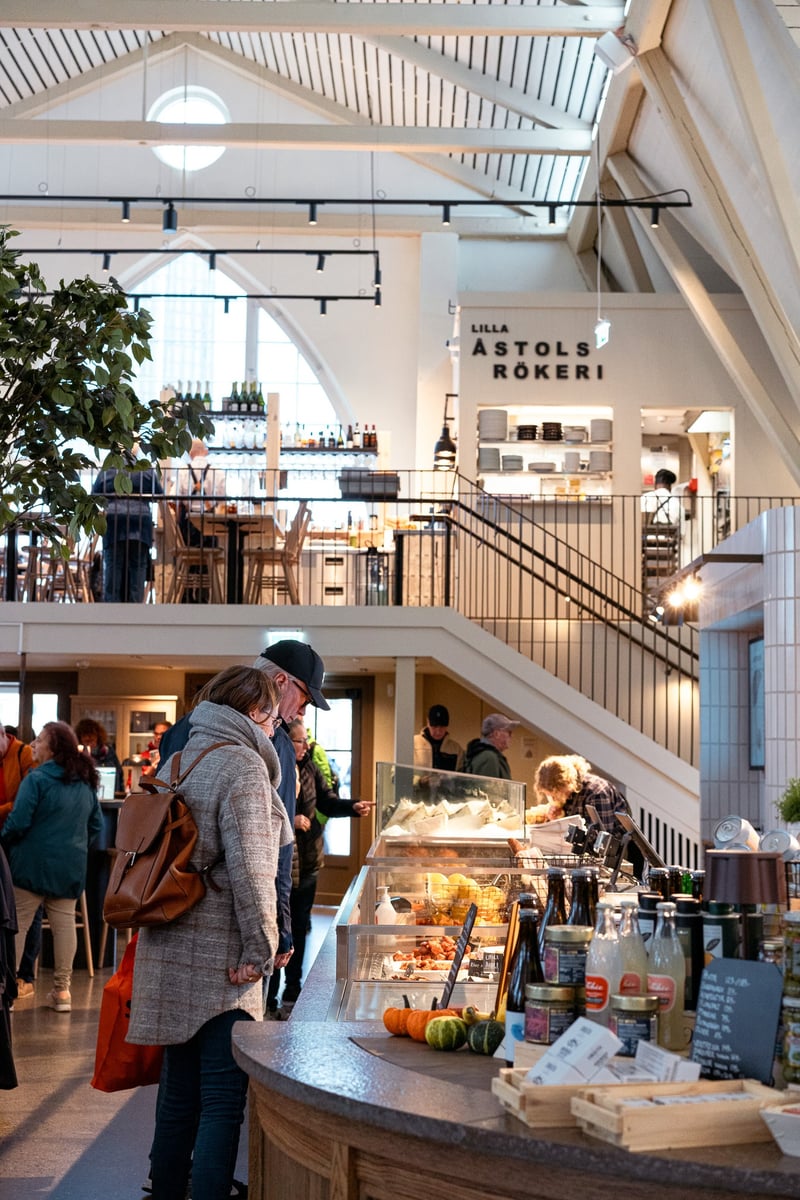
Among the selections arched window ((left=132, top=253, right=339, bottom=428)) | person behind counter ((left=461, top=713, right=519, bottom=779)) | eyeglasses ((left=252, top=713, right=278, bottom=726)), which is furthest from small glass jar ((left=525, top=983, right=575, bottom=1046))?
arched window ((left=132, top=253, right=339, bottom=428))

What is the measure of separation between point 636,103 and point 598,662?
520 centimetres

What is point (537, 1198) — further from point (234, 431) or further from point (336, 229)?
point (336, 229)

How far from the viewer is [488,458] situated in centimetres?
1440

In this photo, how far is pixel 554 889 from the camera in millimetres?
2502

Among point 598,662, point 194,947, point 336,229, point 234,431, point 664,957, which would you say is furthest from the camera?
point 336,229

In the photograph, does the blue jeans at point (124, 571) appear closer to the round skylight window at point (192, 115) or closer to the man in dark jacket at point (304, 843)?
the man in dark jacket at point (304, 843)

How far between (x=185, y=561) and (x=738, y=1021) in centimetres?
995

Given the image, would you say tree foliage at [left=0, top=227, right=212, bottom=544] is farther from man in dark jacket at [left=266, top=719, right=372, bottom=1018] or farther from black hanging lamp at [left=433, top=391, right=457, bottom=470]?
black hanging lamp at [left=433, top=391, right=457, bottom=470]

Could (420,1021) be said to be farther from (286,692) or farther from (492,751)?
(492,751)

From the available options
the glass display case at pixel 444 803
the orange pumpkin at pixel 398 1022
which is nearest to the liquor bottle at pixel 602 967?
the orange pumpkin at pixel 398 1022

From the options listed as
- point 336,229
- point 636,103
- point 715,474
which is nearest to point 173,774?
point 636,103

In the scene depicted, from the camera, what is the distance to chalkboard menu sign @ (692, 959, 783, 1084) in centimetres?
198

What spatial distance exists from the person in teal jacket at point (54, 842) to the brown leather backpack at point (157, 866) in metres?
4.13

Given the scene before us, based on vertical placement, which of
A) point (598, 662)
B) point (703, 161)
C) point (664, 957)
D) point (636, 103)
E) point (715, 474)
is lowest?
point (664, 957)
